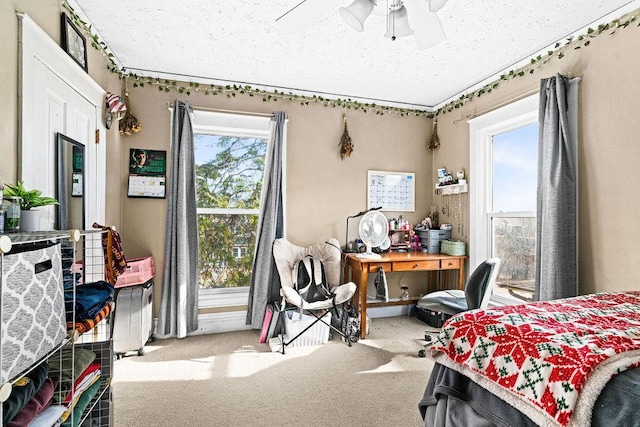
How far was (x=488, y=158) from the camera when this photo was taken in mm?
3350

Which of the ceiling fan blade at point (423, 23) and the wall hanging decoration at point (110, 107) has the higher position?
the ceiling fan blade at point (423, 23)

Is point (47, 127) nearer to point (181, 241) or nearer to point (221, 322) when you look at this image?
point (181, 241)

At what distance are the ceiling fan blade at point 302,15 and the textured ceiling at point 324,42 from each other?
6 centimetres

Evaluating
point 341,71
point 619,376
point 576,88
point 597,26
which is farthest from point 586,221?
point 341,71

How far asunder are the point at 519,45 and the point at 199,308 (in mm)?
3705

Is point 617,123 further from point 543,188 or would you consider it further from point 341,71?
point 341,71

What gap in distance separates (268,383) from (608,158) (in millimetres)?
2844

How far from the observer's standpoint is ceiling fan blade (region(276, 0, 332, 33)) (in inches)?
61.8

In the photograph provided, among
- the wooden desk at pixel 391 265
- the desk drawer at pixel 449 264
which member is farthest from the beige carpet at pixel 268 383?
the desk drawer at pixel 449 264

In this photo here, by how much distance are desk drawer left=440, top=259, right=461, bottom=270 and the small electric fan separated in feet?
2.19

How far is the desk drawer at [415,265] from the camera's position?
3.27 meters

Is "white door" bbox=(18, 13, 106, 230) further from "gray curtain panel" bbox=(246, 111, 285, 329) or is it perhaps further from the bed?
the bed

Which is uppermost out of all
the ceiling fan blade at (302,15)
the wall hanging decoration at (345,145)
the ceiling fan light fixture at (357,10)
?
the ceiling fan blade at (302,15)

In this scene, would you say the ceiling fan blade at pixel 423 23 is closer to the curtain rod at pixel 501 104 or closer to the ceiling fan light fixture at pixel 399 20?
the ceiling fan light fixture at pixel 399 20
